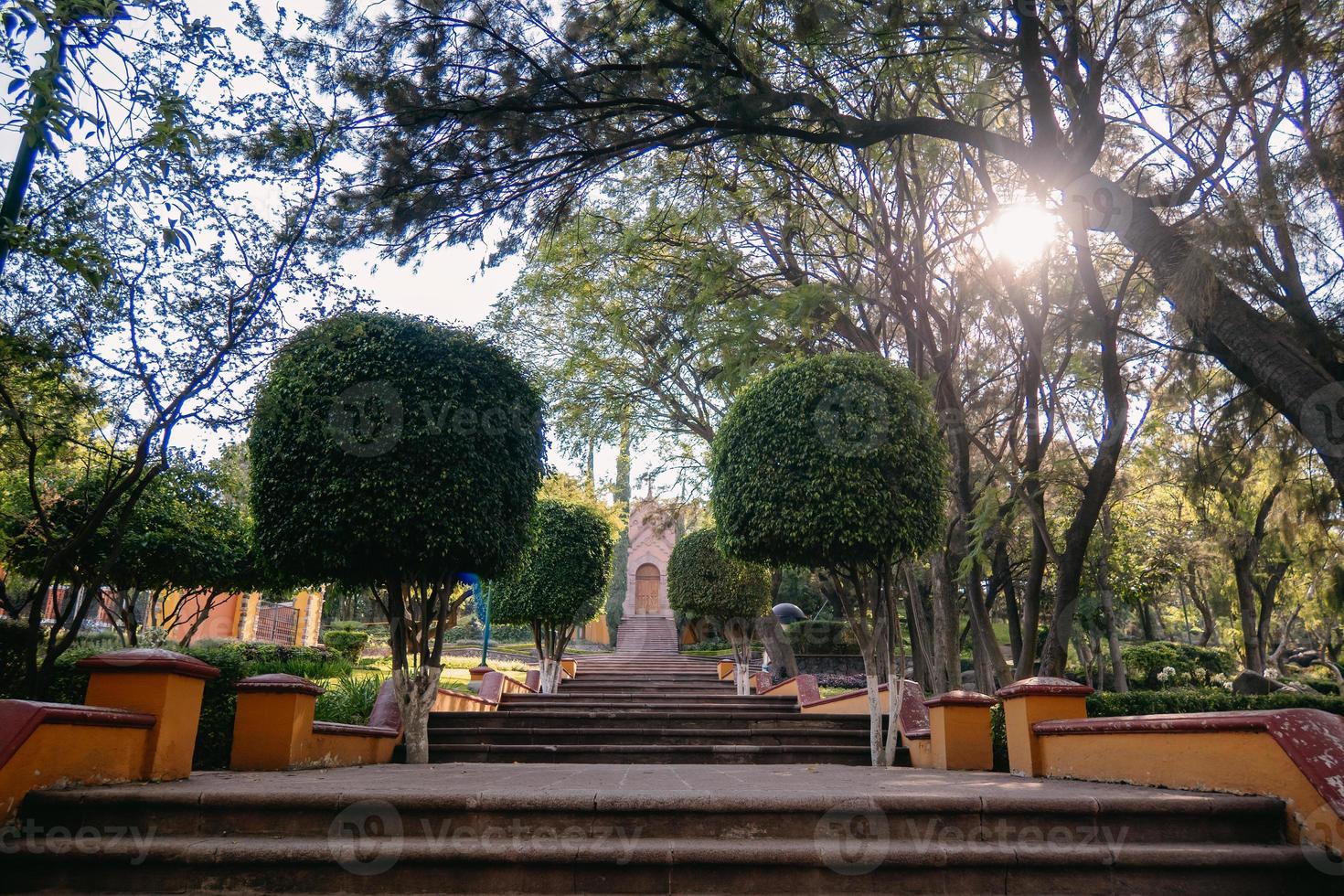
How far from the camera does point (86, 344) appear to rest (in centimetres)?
618

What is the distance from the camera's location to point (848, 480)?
7391mm

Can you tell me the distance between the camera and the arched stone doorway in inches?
1457

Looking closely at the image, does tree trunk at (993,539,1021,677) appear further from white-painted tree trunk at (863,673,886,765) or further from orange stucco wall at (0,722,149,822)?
orange stucco wall at (0,722,149,822)

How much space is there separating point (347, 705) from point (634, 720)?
3553mm

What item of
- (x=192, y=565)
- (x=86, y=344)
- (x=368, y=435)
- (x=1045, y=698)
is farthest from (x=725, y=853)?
(x=192, y=565)

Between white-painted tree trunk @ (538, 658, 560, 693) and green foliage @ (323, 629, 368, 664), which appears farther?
green foliage @ (323, 629, 368, 664)

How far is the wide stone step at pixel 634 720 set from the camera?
380 inches

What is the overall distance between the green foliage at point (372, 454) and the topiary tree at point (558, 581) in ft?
22.6

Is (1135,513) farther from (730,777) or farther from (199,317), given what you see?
(199,317)

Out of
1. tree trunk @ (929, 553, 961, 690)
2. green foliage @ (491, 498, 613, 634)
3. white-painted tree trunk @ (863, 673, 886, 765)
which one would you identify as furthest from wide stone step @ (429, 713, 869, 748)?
green foliage @ (491, 498, 613, 634)

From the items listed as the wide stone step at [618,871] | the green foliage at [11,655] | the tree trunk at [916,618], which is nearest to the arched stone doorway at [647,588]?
the tree trunk at [916,618]

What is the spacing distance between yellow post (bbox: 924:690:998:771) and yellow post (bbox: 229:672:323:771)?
5.48m

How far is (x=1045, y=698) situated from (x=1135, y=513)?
14737mm

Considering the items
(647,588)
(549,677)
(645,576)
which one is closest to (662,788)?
(549,677)
